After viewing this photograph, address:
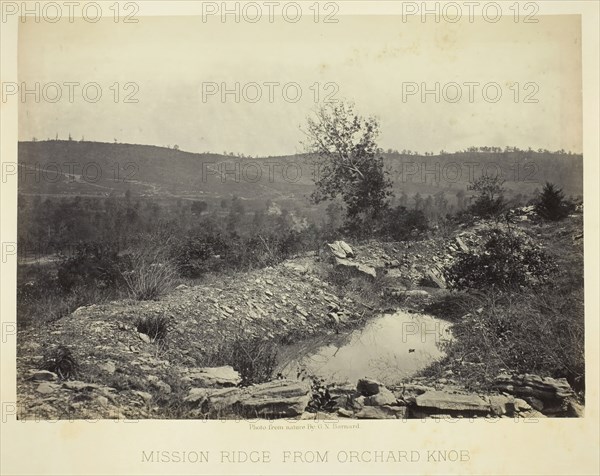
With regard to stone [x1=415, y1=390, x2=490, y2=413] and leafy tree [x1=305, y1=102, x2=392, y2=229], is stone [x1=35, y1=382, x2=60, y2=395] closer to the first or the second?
leafy tree [x1=305, y1=102, x2=392, y2=229]

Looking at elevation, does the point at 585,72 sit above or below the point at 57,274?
above

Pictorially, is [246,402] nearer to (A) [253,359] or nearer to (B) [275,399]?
(B) [275,399]


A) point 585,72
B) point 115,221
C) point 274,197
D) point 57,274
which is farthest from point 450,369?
point 57,274

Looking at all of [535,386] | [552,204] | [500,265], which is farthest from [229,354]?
[552,204]

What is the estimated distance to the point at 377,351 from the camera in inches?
171

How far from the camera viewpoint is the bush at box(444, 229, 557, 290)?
4430mm

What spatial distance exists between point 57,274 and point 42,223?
0.42 meters

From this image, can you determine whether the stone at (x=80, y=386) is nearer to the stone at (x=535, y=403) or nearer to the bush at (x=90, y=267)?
the bush at (x=90, y=267)

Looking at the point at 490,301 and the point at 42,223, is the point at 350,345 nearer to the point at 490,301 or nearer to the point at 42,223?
the point at 490,301

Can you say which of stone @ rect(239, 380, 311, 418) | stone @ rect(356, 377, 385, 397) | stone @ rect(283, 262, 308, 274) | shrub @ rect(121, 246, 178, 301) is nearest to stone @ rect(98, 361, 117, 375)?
shrub @ rect(121, 246, 178, 301)

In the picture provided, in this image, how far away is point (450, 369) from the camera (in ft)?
14.1

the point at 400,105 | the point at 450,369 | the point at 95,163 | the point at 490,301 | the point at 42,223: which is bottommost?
the point at 450,369

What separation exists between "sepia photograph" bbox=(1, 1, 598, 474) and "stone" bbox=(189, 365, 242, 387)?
2 cm

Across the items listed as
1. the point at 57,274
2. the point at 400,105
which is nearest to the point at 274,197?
the point at 400,105
